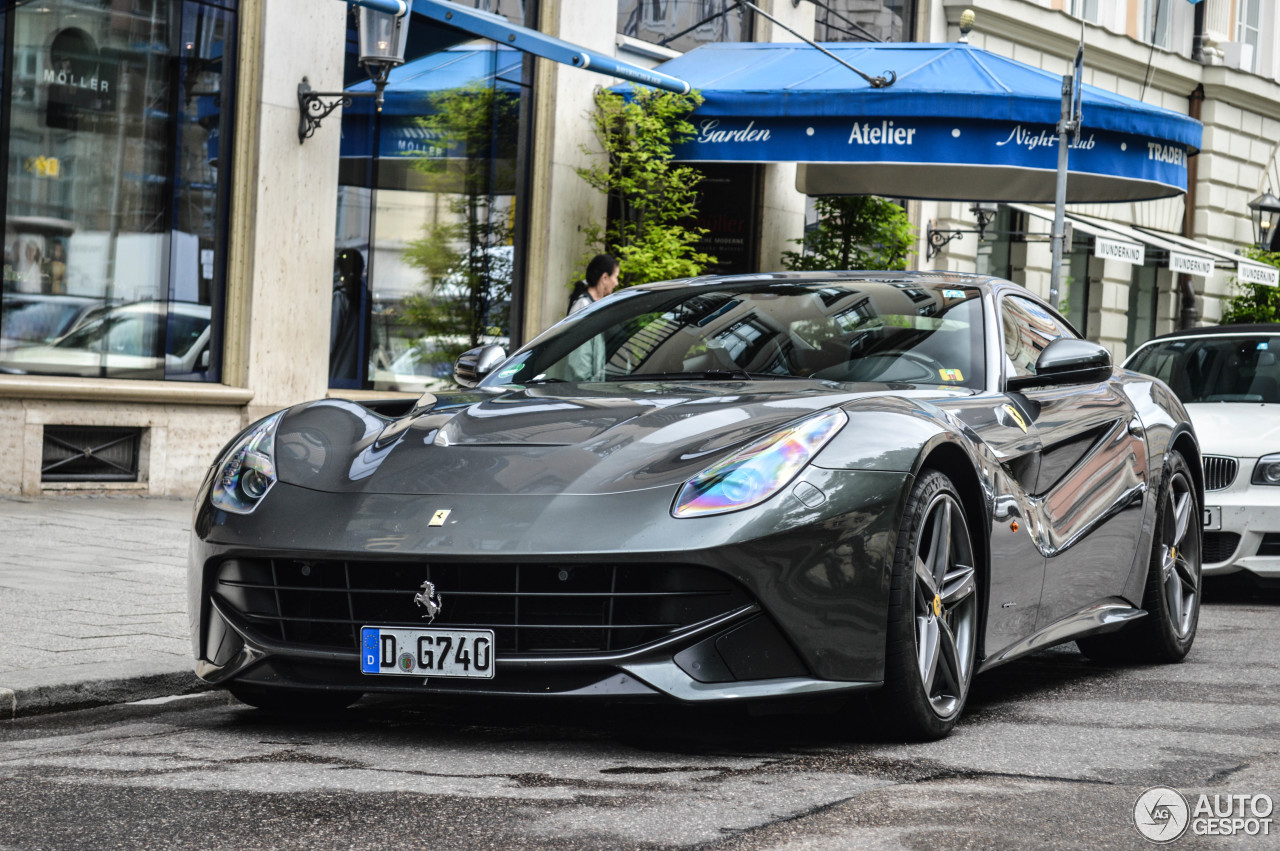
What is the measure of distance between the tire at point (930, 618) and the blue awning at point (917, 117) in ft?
35.2

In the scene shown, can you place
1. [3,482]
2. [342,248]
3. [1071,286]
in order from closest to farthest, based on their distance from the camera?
[3,482] → [342,248] → [1071,286]

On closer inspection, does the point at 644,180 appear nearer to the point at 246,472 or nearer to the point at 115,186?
the point at 115,186

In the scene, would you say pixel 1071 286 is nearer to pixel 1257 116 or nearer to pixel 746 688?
pixel 1257 116

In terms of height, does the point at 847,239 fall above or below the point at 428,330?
above

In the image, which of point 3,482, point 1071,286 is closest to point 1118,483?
A: point 3,482

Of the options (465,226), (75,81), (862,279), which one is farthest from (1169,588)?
(465,226)

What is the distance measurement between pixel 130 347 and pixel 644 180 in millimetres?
5586

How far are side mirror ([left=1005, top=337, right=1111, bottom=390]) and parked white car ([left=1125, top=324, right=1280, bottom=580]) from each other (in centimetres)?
336

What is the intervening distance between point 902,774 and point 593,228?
12497mm

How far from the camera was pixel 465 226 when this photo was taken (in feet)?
49.5

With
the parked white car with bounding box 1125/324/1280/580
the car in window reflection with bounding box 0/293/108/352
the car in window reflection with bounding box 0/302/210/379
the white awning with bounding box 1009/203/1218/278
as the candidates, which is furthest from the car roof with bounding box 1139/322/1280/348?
the white awning with bounding box 1009/203/1218/278

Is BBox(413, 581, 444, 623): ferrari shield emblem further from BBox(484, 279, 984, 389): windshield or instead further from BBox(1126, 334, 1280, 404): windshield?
BBox(1126, 334, 1280, 404): windshield

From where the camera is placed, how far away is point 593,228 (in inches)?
639

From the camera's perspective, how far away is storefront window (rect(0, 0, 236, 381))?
11.5 meters
